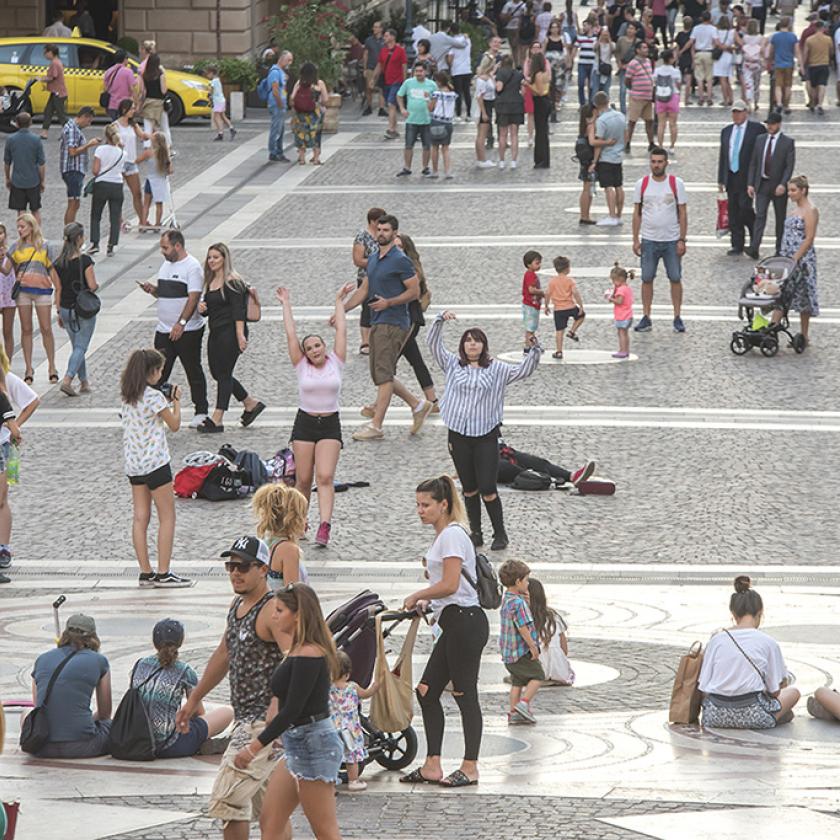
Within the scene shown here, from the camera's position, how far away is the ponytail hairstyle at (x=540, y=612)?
10.2 meters

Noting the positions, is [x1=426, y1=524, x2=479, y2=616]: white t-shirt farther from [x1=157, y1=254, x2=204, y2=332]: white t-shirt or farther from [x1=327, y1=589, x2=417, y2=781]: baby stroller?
[x1=157, y1=254, x2=204, y2=332]: white t-shirt

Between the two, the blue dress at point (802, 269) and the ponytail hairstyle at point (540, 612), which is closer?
the ponytail hairstyle at point (540, 612)

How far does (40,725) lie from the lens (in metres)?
9.15

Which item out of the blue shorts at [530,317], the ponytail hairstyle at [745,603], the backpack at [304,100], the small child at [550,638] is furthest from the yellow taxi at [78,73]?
the ponytail hairstyle at [745,603]

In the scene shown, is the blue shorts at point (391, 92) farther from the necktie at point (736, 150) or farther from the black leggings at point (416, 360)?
the black leggings at point (416, 360)

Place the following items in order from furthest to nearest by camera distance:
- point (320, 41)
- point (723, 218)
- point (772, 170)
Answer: point (320, 41) < point (723, 218) < point (772, 170)

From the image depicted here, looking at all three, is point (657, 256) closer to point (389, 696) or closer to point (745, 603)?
point (745, 603)

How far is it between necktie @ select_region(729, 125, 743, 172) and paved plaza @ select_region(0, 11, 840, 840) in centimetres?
111

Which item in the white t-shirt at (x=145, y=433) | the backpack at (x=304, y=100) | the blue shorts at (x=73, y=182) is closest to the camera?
the white t-shirt at (x=145, y=433)

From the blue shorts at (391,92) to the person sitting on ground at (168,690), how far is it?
25680 mm

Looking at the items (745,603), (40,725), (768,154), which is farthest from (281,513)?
(768,154)

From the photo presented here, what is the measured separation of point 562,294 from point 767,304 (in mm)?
1957

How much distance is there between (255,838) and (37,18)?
3513 centimetres

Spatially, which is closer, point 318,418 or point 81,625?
point 81,625
